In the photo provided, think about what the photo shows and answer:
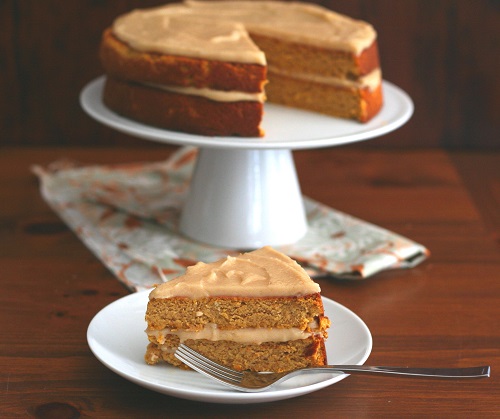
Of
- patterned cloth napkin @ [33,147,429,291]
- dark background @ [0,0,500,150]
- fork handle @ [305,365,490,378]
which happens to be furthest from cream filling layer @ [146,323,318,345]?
dark background @ [0,0,500,150]

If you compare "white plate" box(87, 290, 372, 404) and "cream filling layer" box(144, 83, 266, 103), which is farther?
"cream filling layer" box(144, 83, 266, 103)

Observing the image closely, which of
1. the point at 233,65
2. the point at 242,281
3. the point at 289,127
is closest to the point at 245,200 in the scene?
the point at 289,127

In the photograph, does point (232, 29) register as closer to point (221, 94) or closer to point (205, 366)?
point (221, 94)

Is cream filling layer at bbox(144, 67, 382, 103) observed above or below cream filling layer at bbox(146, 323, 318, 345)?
above

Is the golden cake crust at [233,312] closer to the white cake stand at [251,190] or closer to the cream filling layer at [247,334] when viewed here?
the cream filling layer at [247,334]

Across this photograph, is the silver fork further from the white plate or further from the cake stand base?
the cake stand base

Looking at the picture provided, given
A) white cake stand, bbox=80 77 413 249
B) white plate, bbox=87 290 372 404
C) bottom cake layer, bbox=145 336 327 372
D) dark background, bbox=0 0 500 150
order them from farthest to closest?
dark background, bbox=0 0 500 150, white cake stand, bbox=80 77 413 249, bottom cake layer, bbox=145 336 327 372, white plate, bbox=87 290 372 404

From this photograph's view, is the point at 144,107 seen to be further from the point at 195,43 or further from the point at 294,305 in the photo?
the point at 294,305

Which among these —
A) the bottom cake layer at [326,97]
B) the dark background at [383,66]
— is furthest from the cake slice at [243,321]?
the dark background at [383,66]

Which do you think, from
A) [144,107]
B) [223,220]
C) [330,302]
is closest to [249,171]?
[223,220]
